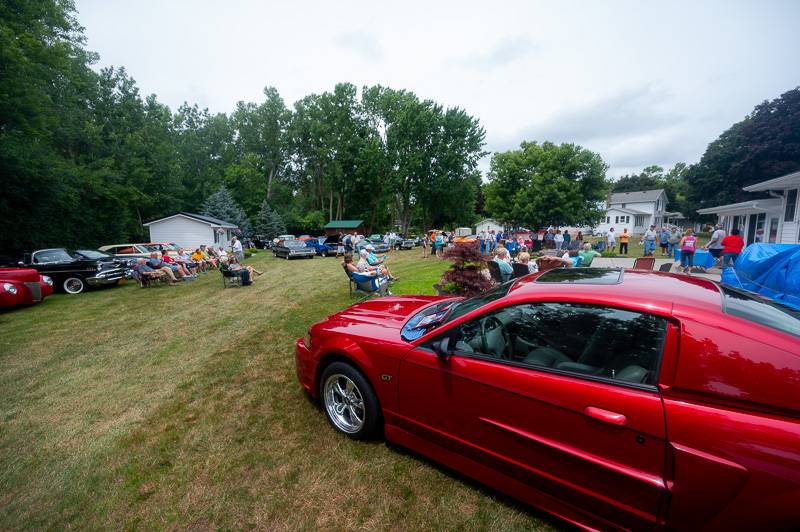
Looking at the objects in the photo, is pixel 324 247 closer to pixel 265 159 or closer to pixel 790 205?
pixel 790 205

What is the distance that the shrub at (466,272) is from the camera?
21.6 ft

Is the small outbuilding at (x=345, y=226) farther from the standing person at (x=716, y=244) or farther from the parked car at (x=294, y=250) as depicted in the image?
the standing person at (x=716, y=244)

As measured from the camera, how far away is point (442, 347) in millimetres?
2416

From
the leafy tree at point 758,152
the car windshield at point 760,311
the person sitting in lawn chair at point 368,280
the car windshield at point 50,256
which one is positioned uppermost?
the leafy tree at point 758,152

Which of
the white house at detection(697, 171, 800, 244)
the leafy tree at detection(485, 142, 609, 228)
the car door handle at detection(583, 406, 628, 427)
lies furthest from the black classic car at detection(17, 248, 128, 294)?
the leafy tree at detection(485, 142, 609, 228)

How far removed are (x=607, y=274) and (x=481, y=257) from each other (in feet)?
13.6

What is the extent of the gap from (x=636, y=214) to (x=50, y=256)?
5860cm

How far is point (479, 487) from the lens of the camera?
8.20 ft

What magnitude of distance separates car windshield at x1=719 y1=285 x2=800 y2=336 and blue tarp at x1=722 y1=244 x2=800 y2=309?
180 inches

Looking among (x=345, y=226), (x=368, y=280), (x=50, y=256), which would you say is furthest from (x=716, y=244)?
(x=345, y=226)

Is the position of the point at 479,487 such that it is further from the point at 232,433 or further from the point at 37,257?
the point at 37,257

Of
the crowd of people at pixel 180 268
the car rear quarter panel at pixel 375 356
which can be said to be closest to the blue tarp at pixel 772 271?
the car rear quarter panel at pixel 375 356

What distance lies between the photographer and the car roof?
185 centimetres

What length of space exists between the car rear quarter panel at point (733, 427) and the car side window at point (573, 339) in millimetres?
160
